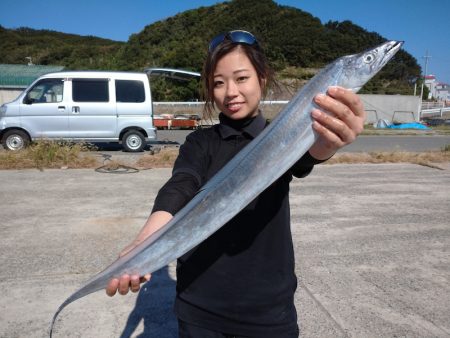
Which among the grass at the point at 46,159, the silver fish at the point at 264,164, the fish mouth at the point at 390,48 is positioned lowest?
the grass at the point at 46,159

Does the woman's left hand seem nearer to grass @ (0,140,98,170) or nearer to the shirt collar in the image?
the shirt collar

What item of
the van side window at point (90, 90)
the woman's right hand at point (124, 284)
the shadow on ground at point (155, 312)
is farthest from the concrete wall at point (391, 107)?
the woman's right hand at point (124, 284)

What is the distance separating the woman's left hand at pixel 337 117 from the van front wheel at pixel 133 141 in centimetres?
1033

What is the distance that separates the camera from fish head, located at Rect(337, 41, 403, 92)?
122 cm

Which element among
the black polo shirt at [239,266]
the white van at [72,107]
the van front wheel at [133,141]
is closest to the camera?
the black polo shirt at [239,266]

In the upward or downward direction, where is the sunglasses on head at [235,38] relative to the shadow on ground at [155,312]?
upward

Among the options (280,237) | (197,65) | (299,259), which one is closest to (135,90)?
(299,259)

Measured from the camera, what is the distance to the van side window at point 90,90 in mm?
10445

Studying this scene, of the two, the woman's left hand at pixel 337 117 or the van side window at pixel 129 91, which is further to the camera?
the van side window at pixel 129 91

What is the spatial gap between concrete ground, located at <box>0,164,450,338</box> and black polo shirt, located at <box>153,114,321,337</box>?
1308 millimetres

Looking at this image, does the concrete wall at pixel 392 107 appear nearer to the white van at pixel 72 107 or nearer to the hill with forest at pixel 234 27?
the hill with forest at pixel 234 27

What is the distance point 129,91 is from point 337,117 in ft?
33.9

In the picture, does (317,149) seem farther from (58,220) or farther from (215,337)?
(58,220)

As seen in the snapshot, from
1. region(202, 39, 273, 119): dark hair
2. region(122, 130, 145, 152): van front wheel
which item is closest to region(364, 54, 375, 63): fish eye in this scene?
region(202, 39, 273, 119): dark hair
